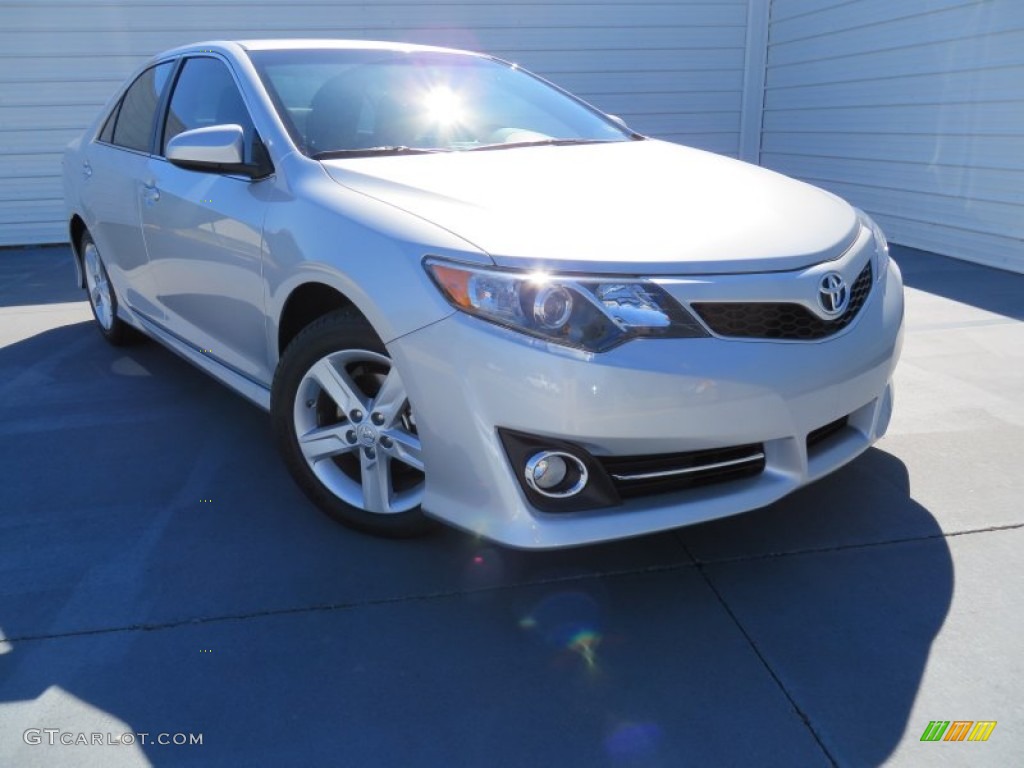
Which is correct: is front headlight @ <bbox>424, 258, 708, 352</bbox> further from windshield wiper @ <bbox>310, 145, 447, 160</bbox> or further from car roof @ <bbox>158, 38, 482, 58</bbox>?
car roof @ <bbox>158, 38, 482, 58</bbox>

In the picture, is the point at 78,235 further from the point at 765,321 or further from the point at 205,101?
the point at 765,321

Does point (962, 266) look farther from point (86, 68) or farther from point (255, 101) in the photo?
point (86, 68)

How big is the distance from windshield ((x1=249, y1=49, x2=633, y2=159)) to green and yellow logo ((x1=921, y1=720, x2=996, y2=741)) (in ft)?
7.27

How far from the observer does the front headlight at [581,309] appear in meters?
2.01

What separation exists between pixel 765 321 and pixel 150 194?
2.58m

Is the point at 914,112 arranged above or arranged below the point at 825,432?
above

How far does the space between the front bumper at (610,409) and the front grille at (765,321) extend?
1.4 inches

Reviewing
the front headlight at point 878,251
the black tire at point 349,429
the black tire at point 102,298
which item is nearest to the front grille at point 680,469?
the black tire at point 349,429

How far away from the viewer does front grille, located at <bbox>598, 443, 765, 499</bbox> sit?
6.90 feet

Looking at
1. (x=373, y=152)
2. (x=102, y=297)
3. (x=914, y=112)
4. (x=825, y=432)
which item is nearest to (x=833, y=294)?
(x=825, y=432)

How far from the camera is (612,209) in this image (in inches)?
91.3

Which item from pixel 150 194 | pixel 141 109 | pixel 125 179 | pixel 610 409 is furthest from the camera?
pixel 141 109

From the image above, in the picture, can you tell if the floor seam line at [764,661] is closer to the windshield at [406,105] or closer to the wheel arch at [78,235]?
the windshield at [406,105]

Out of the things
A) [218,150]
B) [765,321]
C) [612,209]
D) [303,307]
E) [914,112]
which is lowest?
[914,112]
